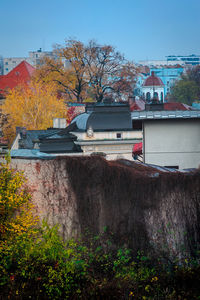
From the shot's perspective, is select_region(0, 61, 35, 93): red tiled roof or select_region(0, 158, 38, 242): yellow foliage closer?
select_region(0, 158, 38, 242): yellow foliage

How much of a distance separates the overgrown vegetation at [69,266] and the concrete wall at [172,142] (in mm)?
7016

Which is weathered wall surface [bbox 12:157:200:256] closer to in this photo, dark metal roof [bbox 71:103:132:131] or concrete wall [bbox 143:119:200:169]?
concrete wall [bbox 143:119:200:169]

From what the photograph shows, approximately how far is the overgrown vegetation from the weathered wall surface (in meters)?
0.26

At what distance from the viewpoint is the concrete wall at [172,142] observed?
16.2m

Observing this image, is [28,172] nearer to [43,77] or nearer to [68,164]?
[68,164]

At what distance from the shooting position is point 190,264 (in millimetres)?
8719

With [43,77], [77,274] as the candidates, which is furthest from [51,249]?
[43,77]

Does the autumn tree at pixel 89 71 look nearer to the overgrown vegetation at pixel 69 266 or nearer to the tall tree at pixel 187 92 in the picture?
the tall tree at pixel 187 92

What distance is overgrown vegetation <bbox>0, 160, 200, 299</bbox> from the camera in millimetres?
8273

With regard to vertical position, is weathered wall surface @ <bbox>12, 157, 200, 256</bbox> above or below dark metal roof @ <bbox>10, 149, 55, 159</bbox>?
below

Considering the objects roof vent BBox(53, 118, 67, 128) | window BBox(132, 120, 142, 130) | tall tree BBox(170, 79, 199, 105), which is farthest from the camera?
tall tree BBox(170, 79, 199, 105)

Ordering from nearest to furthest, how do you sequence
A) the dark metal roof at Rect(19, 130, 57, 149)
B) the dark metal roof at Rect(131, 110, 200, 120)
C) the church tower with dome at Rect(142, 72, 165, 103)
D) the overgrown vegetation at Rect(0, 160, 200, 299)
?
the overgrown vegetation at Rect(0, 160, 200, 299) < the dark metal roof at Rect(131, 110, 200, 120) < the dark metal roof at Rect(19, 130, 57, 149) < the church tower with dome at Rect(142, 72, 165, 103)

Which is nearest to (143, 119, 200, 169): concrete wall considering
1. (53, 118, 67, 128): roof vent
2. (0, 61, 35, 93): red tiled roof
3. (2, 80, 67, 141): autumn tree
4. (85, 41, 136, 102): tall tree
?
(53, 118, 67, 128): roof vent

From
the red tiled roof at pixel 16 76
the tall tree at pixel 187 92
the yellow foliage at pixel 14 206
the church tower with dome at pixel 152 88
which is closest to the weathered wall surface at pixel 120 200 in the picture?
the yellow foliage at pixel 14 206
